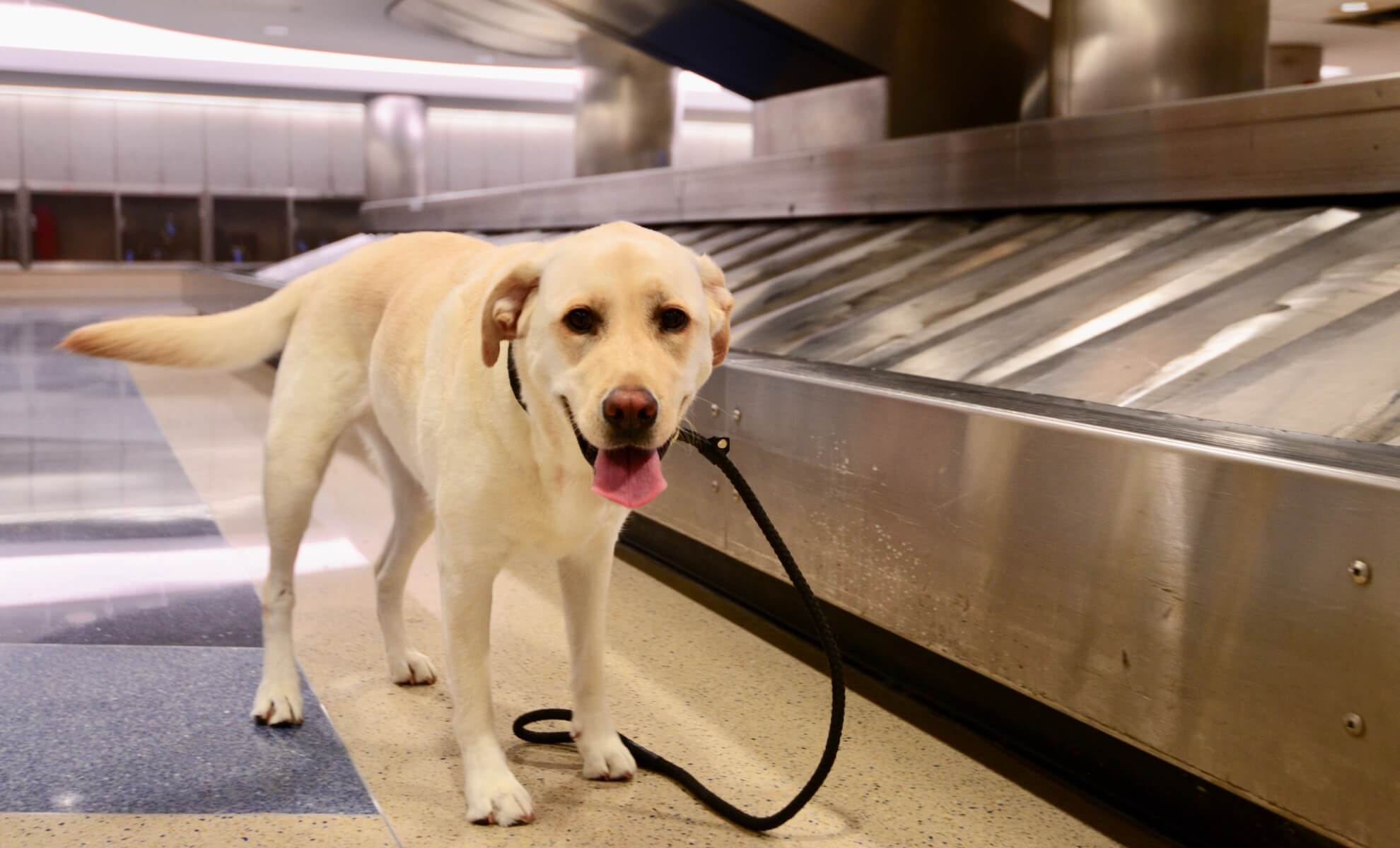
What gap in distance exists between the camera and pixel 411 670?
2.68m

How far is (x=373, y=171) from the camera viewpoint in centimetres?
1861

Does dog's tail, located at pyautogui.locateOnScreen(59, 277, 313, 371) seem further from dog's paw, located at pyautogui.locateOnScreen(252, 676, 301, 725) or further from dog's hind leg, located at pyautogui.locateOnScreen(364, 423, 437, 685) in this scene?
dog's paw, located at pyautogui.locateOnScreen(252, 676, 301, 725)

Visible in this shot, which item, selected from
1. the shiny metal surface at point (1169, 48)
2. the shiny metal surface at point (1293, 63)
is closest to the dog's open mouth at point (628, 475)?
the shiny metal surface at point (1169, 48)

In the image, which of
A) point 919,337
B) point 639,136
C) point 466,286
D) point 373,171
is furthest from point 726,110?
point 466,286

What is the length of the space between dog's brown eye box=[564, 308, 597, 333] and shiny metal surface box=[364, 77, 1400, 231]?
2.48 metres

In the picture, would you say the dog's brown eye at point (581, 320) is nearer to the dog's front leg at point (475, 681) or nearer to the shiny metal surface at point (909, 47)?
the dog's front leg at point (475, 681)

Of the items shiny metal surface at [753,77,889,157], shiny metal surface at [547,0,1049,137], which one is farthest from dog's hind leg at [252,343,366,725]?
shiny metal surface at [547,0,1049,137]

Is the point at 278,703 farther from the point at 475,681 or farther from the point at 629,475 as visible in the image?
the point at 629,475

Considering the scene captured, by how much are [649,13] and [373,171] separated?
41.5ft

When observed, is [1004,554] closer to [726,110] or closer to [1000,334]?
[1000,334]

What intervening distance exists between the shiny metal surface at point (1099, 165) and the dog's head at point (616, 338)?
237cm

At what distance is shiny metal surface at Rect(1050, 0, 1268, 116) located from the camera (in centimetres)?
435

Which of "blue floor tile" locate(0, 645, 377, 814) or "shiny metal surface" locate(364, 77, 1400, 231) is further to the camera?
"shiny metal surface" locate(364, 77, 1400, 231)

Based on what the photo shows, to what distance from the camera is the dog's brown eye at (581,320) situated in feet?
5.48
